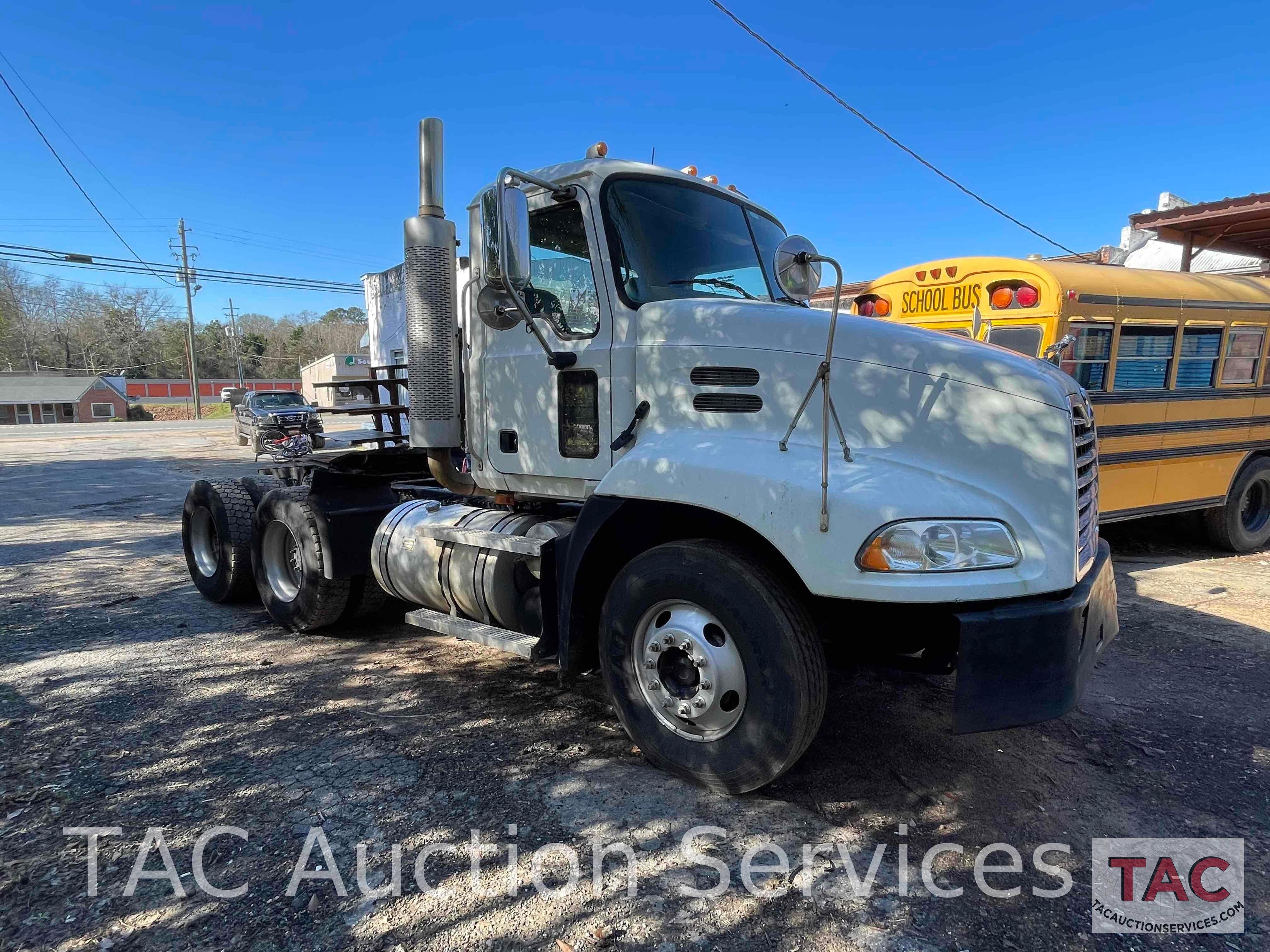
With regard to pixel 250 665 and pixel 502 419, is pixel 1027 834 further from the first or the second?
pixel 250 665

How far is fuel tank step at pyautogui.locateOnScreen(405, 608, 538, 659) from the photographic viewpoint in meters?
3.44

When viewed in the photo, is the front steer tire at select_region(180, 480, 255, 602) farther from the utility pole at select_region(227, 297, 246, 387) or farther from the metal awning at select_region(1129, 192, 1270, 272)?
the utility pole at select_region(227, 297, 246, 387)

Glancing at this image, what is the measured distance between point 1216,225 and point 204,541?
1239cm

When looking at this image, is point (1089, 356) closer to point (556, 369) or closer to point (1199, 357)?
point (1199, 357)

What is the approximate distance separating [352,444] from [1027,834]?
477 cm

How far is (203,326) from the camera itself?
9138 cm

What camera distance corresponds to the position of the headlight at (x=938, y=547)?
2.42 m

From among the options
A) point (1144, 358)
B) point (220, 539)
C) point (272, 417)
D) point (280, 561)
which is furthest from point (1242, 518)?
point (272, 417)

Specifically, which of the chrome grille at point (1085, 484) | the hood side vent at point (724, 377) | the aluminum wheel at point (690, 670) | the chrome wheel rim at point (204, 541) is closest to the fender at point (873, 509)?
the chrome grille at point (1085, 484)

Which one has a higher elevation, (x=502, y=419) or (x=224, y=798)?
(x=502, y=419)

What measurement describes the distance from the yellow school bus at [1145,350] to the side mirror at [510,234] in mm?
4703

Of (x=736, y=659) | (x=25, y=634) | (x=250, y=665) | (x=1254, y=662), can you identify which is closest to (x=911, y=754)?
(x=736, y=659)

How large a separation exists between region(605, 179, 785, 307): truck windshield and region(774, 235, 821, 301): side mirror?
0.29 meters

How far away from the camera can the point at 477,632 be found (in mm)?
3658
